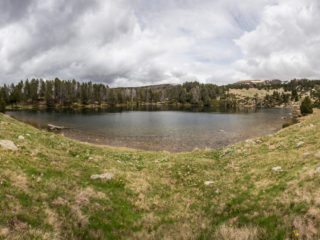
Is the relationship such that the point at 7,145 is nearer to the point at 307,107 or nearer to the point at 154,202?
the point at 154,202

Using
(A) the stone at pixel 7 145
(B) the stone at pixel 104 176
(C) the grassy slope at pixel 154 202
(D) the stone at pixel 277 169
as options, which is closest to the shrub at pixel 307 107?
(C) the grassy slope at pixel 154 202

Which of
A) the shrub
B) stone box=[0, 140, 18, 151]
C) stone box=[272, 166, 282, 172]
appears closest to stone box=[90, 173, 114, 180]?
stone box=[0, 140, 18, 151]

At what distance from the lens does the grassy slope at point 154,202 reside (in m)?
7.75

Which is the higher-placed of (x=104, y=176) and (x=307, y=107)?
(x=307, y=107)

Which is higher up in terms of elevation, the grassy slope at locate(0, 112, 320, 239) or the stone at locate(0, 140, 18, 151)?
the stone at locate(0, 140, 18, 151)

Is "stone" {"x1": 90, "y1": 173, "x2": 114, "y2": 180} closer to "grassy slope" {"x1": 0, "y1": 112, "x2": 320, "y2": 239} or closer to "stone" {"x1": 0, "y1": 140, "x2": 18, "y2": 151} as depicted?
"grassy slope" {"x1": 0, "y1": 112, "x2": 320, "y2": 239}

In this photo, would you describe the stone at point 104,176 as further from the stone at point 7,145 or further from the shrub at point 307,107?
the shrub at point 307,107

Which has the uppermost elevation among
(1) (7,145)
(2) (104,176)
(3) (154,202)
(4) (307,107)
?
(4) (307,107)

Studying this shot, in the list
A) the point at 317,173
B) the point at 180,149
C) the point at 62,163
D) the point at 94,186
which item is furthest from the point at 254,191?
the point at 180,149

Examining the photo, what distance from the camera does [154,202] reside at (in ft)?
41.1

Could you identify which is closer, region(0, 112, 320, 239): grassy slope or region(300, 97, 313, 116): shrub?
region(0, 112, 320, 239): grassy slope

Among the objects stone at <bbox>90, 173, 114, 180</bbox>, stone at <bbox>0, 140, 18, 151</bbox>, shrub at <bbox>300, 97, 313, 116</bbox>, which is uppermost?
shrub at <bbox>300, 97, 313, 116</bbox>

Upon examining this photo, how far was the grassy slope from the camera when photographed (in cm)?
775

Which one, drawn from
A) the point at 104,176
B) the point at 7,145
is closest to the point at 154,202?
the point at 104,176
